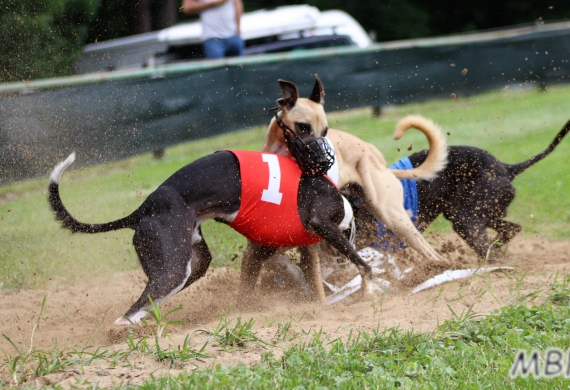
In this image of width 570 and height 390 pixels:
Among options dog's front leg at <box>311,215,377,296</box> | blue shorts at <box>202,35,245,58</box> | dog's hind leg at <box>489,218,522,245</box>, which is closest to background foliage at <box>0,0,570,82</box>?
blue shorts at <box>202,35,245,58</box>

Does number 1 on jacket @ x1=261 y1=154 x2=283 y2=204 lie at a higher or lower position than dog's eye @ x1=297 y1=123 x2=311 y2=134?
lower

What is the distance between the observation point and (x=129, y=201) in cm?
720

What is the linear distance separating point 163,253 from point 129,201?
129 inches

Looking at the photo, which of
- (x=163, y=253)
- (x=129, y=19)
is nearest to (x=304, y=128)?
(x=163, y=253)

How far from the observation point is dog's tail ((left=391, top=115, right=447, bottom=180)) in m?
5.48

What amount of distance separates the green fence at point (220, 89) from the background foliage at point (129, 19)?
0.38 meters

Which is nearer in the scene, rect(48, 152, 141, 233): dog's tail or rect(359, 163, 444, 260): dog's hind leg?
rect(48, 152, 141, 233): dog's tail

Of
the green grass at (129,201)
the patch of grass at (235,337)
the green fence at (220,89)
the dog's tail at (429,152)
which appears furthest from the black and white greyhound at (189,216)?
the green fence at (220,89)

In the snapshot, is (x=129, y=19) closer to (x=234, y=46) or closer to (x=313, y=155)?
(x=234, y=46)

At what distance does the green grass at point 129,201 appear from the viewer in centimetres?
559

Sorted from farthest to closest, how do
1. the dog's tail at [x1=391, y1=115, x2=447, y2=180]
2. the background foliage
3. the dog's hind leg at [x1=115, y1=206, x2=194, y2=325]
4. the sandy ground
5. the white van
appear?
1. the white van
2. the background foliage
3. the dog's tail at [x1=391, y1=115, x2=447, y2=180]
4. the dog's hind leg at [x1=115, y1=206, x2=194, y2=325]
5. the sandy ground

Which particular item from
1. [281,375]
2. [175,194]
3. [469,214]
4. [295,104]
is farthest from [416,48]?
[281,375]

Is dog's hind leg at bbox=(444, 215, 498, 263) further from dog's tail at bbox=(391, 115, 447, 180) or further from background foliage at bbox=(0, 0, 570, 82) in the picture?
background foliage at bbox=(0, 0, 570, 82)

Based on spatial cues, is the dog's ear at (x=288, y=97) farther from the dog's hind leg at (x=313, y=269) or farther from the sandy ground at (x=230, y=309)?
the sandy ground at (x=230, y=309)
